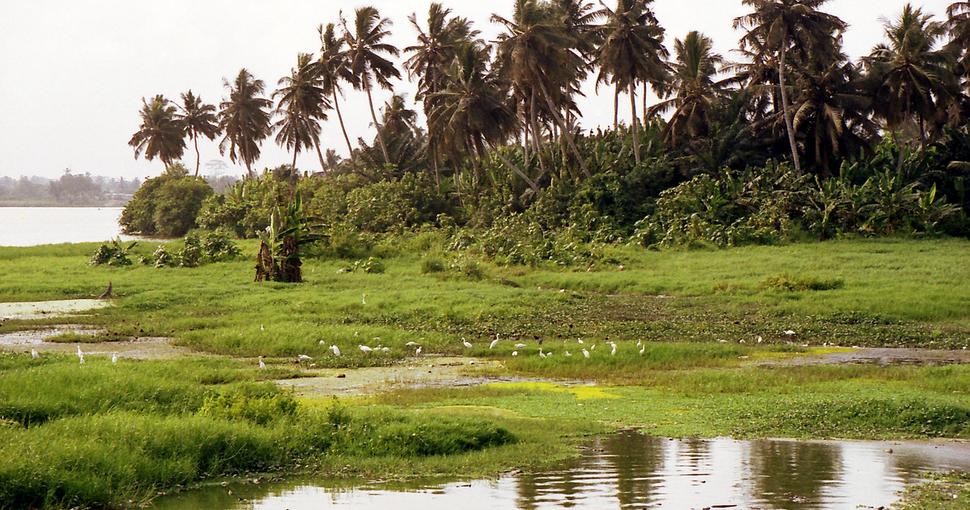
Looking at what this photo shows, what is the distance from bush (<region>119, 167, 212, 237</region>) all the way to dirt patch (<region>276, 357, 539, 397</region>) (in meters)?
57.4

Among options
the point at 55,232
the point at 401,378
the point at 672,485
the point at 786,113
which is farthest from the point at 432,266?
the point at 55,232

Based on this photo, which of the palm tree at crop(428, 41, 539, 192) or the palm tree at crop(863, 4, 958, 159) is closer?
the palm tree at crop(863, 4, 958, 159)

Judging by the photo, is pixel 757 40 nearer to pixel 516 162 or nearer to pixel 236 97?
pixel 516 162

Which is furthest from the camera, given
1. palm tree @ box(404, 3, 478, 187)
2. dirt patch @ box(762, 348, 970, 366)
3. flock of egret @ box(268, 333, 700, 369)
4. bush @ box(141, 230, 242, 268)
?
palm tree @ box(404, 3, 478, 187)

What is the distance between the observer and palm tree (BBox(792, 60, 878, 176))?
144ft

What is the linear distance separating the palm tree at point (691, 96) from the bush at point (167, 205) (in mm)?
37888

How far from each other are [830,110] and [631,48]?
8.81 m

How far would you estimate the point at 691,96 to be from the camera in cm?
4656

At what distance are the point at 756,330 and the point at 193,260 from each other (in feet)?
80.5

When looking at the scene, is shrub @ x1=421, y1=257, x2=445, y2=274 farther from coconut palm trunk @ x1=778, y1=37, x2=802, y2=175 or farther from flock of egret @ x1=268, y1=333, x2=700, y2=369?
coconut palm trunk @ x1=778, y1=37, x2=802, y2=175

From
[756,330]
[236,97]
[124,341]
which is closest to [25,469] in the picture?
[124,341]

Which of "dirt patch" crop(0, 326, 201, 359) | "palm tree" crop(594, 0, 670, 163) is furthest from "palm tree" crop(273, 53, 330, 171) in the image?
"dirt patch" crop(0, 326, 201, 359)

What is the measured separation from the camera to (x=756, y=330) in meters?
23.8

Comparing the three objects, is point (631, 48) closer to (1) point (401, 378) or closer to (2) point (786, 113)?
(2) point (786, 113)
